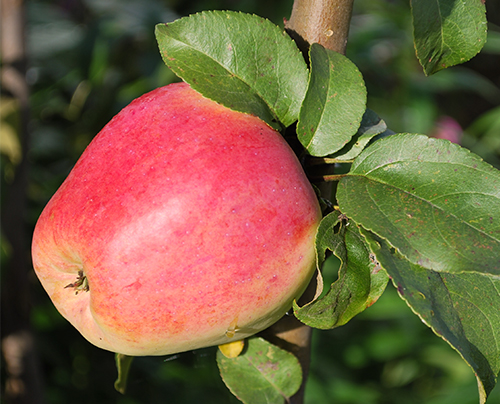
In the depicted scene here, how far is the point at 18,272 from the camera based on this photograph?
854 mm

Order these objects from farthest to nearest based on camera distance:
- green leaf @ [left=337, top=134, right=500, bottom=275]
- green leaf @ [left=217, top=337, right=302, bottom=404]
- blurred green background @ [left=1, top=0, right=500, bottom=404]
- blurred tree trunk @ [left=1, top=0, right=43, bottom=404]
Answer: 1. blurred green background @ [left=1, top=0, right=500, bottom=404]
2. blurred tree trunk @ [left=1, top=0, right=43, bottom=404]
3. green leaf @ [left=217, top=337, right=302, bottom=404]
4. green leaf @ [left=337, top=134, right=500, bottom=275]

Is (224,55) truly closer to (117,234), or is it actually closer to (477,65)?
(117,234)

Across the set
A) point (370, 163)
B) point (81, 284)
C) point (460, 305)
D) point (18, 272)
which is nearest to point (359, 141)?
point (370, 163)

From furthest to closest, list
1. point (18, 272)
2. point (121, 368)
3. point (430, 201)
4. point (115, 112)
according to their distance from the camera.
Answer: point (115, 112), point (18, 272), point (121, 368), point (430, 201)

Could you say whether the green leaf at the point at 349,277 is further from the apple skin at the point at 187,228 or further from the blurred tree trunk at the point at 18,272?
the blurred tree trunk at the point at 18,272

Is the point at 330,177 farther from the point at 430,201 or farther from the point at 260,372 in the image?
the point at 260,372

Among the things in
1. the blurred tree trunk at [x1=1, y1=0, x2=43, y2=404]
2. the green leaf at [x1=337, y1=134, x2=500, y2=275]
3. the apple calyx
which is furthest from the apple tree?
the blurred tree trunk at [x1=1, y1=0, x2=43, y2=404]

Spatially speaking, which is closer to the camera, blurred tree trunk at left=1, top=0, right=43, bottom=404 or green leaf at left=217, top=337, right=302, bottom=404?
green leaf at left=217, top=337, right=302, bottom=404

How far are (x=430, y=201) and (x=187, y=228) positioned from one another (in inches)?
6.5

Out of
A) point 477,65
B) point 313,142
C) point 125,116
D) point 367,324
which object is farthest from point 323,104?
point 477,65

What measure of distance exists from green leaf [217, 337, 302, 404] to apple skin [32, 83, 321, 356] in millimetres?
62

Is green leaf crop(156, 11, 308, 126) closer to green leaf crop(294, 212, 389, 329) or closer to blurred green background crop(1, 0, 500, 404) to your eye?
green leaf crop(294, 212, 389, 329)

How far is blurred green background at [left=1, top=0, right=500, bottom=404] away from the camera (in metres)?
1.16

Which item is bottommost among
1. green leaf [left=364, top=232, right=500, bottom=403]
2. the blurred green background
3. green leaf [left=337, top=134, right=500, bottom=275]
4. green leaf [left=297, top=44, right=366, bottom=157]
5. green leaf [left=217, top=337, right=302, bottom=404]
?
the blurred green background
